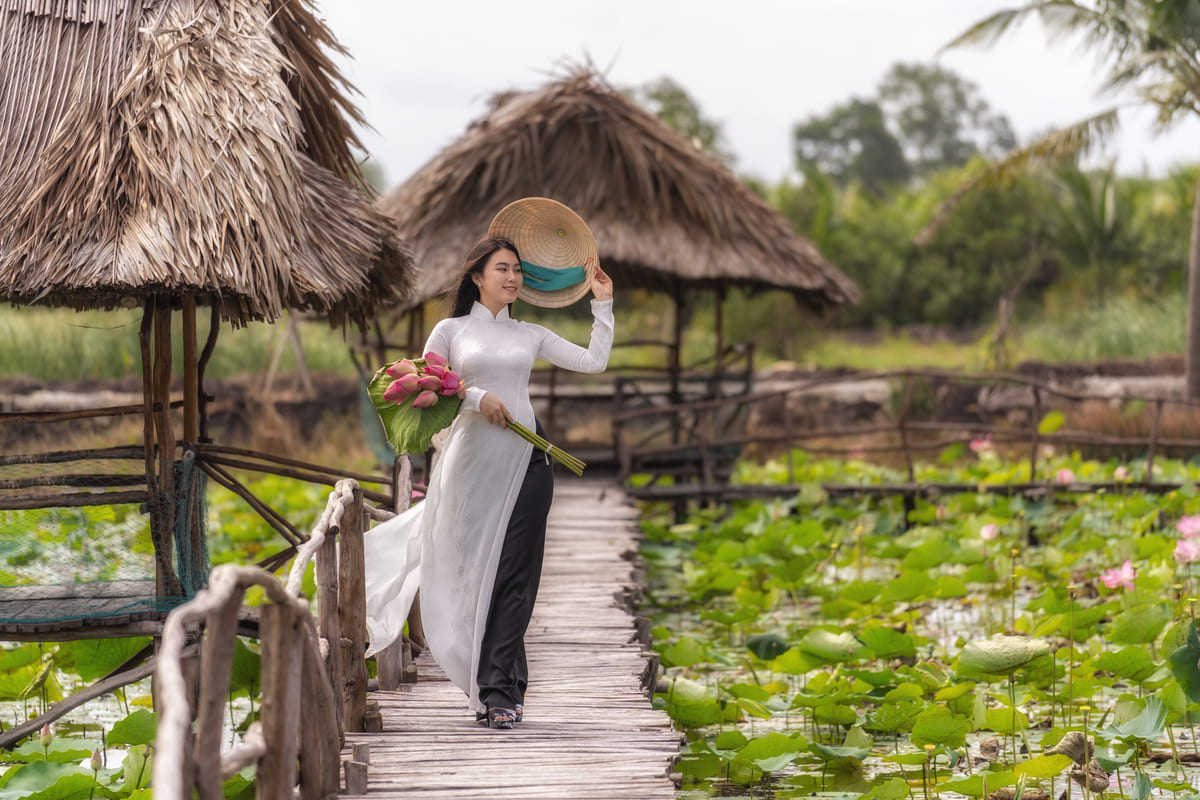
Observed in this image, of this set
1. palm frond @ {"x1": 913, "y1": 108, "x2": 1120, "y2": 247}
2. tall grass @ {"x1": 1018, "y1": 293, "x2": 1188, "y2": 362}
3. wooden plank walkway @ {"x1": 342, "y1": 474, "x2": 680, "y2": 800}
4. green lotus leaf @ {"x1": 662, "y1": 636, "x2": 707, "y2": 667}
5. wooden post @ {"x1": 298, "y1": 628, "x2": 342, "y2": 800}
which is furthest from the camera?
tall grass @ {"x1": 1018, "y1": 293, "x2": 1188, "y2": 362}

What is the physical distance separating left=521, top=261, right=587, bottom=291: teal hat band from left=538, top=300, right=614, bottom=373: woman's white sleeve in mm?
182

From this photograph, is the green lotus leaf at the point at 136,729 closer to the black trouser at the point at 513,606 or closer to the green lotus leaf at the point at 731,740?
the black trouser at the point at 513,606

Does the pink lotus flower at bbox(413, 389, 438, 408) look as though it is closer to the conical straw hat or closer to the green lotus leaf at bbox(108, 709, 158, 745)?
the conical straw hat

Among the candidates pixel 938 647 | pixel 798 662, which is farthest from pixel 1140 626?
pixel 798 662

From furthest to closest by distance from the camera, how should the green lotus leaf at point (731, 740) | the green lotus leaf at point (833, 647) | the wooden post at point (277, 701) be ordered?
the green lotus leaf at point (833, 647) < the green lotus leaf at point (731, 740) < the wooden post at point (277, 701)

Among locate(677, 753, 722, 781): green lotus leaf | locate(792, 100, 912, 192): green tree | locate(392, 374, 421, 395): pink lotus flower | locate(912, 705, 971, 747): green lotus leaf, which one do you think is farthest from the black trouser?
locate(792, 100, 912, 192): green tree

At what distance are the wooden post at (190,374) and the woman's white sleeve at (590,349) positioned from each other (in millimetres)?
2054

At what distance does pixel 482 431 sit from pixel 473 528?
0.84ft

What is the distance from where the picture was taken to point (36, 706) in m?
4.98

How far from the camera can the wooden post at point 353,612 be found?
3.33 m

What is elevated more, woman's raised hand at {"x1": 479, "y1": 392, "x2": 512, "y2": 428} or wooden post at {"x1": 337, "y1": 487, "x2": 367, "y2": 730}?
woman's raised hand at {"x1": 479, "y1": 392, "x2": 512, "y2": 428}

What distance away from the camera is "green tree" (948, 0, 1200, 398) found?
10.3m

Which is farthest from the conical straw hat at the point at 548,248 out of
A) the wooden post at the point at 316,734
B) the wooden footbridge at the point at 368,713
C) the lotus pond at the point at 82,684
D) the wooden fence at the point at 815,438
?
the wooden fence at the point at 815,438

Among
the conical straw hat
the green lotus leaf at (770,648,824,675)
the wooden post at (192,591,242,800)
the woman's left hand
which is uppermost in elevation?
the conical straw hat
